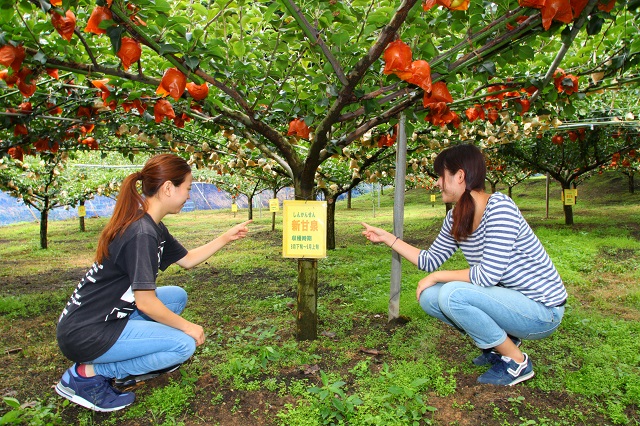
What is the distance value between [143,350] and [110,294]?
318mm

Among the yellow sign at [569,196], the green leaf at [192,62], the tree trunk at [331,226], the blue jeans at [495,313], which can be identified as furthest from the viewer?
the yellow sign at [569,196]

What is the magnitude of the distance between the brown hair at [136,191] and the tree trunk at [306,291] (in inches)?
35.0

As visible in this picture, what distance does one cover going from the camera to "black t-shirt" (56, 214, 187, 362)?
1.87m

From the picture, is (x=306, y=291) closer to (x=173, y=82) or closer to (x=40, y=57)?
(x=173, y=82)

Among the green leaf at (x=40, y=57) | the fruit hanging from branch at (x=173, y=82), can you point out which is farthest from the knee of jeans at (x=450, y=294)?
the green leaf at (x=40, y=57)

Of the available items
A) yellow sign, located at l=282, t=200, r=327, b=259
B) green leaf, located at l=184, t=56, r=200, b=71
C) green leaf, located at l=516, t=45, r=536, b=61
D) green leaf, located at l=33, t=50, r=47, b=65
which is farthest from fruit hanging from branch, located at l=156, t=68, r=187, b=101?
green leaf, located at l=516, t=45, r=536, b=61

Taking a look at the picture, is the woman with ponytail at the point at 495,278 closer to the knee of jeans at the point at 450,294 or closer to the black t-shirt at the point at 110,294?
the knee of jeans at the point at 450,294

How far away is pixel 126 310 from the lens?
2.01 meters

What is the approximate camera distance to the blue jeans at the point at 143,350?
6.47 ft

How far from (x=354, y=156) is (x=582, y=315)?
2746mm

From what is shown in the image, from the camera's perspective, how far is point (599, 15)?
169 cm

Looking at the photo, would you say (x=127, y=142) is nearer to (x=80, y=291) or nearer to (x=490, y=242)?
(x=80, y=291)

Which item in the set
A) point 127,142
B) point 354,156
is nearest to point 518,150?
point 354,156

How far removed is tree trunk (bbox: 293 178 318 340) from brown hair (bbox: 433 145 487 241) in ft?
3.17
